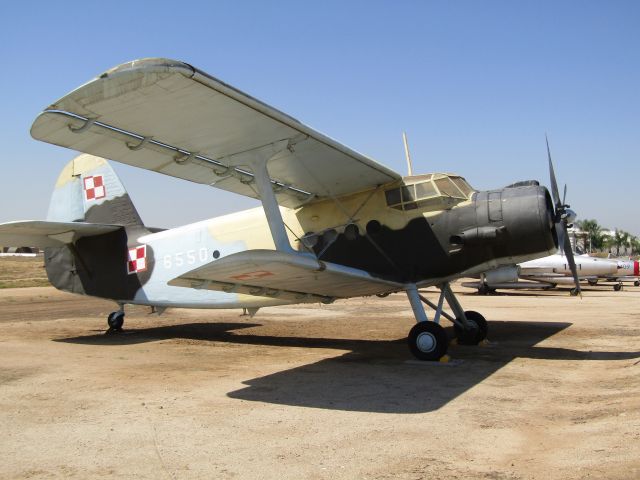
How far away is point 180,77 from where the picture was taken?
5703 mm

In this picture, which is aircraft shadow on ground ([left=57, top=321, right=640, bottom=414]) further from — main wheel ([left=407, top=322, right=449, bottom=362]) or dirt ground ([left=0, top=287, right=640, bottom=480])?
main wheel ([left=407, top=322, right=449, bottom=362])

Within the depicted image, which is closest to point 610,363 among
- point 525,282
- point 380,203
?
point 380,203

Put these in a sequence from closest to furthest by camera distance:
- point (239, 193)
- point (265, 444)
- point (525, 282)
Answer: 1. point (265, 444)
2. point (239, 193)
3. point (525, 282)

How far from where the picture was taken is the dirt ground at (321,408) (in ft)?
13.8

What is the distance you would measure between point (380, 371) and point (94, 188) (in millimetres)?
9541

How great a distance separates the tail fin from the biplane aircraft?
2.99ft

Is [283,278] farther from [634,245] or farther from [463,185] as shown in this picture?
[634,245]

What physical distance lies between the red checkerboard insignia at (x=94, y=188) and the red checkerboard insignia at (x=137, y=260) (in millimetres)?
2146

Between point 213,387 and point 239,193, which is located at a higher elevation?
point 239,193

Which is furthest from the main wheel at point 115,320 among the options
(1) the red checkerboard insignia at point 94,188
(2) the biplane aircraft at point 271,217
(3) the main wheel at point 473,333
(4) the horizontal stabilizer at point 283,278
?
(3) the main wheel at point 473,333

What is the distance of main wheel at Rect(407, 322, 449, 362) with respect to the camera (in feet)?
28.1

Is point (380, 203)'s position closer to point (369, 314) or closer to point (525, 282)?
point (369, 314)

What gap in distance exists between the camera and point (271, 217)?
7.82m

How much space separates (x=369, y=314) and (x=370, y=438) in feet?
41.7
